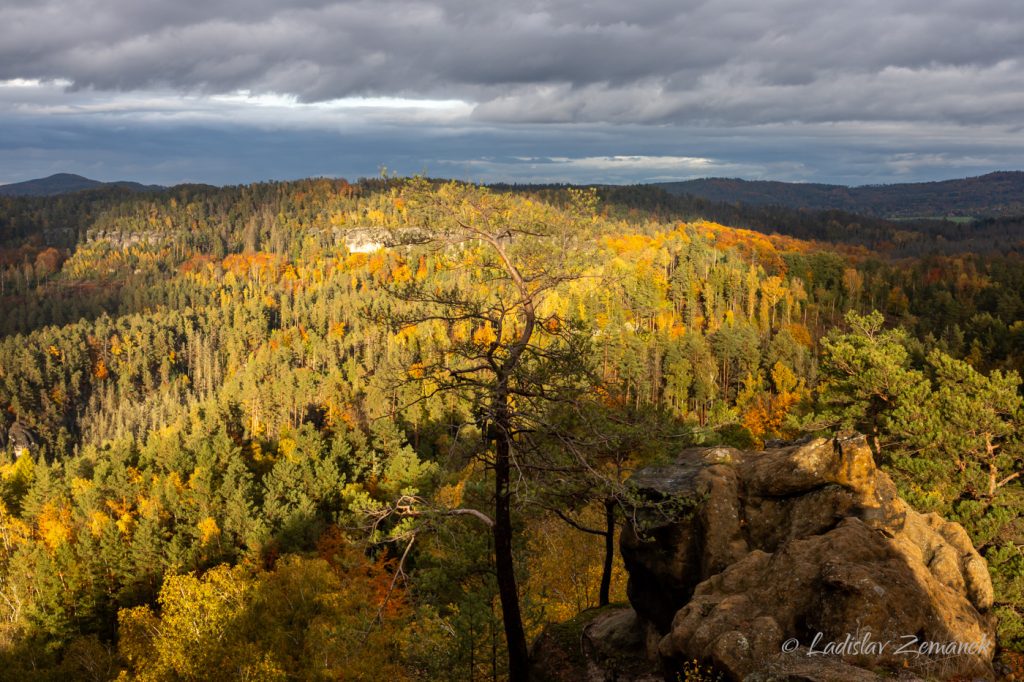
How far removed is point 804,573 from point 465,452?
7008mm

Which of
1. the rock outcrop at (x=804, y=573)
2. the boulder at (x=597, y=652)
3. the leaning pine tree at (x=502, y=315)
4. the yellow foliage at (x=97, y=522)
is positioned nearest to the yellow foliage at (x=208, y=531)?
the yellow foliage at (x=97, y=522)

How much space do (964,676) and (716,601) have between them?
412 centimetres

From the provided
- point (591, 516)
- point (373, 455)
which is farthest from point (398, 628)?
point (373, 455)

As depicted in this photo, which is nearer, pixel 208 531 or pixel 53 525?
pixel 208 531

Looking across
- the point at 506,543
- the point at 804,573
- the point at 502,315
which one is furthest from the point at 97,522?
the point at 804,573

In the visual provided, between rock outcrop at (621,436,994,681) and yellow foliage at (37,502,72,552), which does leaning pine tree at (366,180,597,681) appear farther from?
yellow foliage at (37,502,72,552)

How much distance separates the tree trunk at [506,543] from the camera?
42.5 feet

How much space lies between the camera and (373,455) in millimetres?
63062

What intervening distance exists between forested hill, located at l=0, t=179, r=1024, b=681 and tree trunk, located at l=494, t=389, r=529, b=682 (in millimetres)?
64

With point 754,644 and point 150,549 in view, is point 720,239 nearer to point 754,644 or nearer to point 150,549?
point 150,549

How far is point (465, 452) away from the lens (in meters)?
13.4

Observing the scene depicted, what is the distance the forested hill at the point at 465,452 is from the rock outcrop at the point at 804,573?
1.75m

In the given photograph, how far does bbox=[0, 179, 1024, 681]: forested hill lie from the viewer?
1373 cm

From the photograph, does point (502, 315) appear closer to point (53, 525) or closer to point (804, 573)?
point (804, 573)
